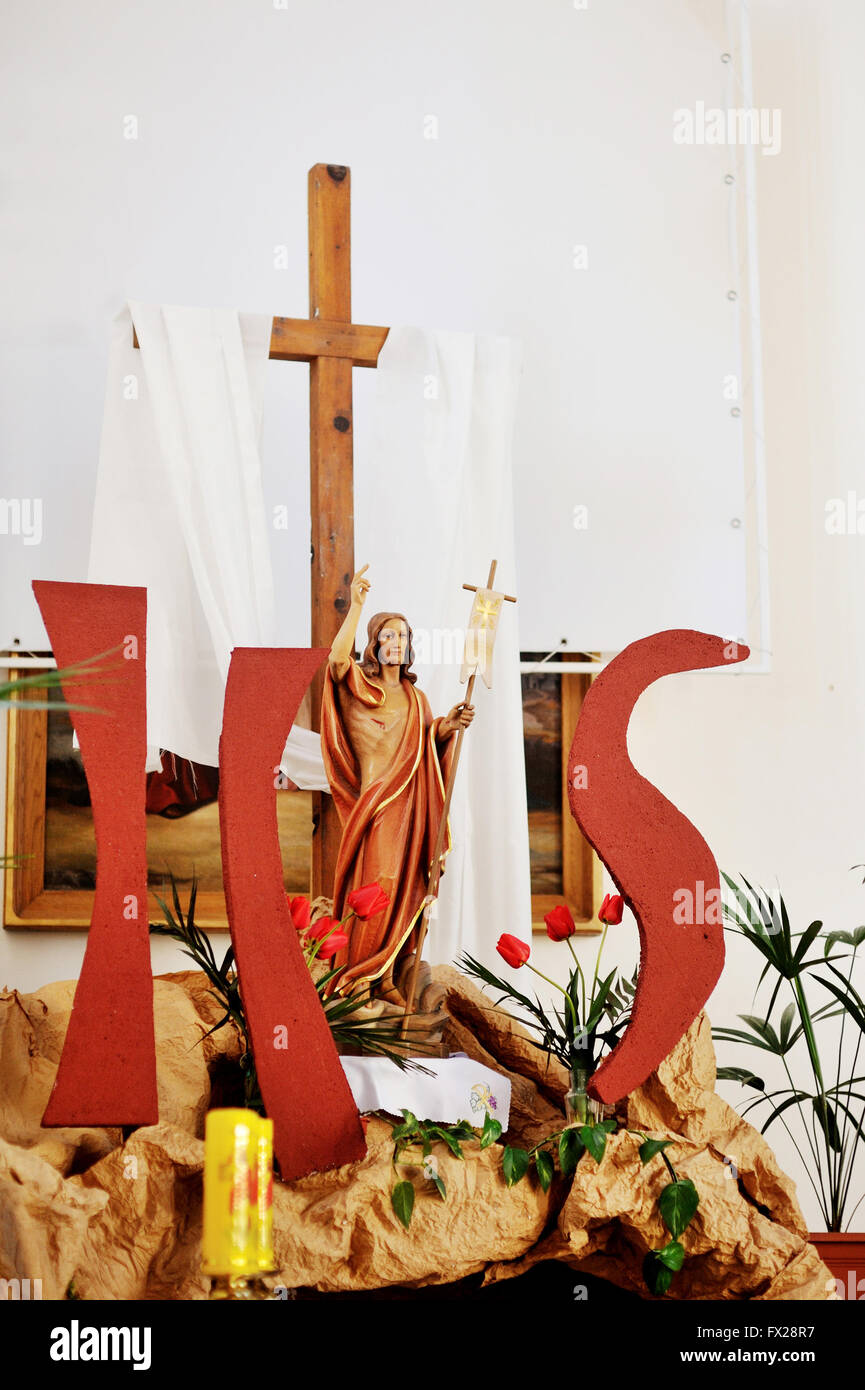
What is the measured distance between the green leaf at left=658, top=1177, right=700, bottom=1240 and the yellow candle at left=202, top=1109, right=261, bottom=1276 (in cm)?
134

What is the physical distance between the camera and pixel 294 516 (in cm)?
554

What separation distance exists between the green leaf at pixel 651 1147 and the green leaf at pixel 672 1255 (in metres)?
0.17

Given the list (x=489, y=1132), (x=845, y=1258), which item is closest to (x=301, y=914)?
(x=489, y=1132)

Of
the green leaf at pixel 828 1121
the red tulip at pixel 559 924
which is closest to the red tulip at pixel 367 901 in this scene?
the red tulip at pixel 559 924

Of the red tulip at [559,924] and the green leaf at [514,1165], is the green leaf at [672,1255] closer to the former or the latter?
the green leaf at [514,1165]

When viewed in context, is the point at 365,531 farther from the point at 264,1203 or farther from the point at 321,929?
the point at 264,1203

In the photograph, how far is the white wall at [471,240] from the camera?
5.53 metres

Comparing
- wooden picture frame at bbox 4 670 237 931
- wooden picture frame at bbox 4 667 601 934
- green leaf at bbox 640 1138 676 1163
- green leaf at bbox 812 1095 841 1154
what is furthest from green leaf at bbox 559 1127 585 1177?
wooden picture frame at bbox 4 670 237 931

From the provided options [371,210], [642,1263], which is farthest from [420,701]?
[371,210]

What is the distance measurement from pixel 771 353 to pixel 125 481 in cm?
292

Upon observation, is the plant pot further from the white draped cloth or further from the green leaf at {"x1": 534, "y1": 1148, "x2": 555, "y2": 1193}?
the white draped cloth

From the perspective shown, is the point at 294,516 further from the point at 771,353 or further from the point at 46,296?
the point at 771,353

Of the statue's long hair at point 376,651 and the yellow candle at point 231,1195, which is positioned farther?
the statue's long hair at point 376,651
